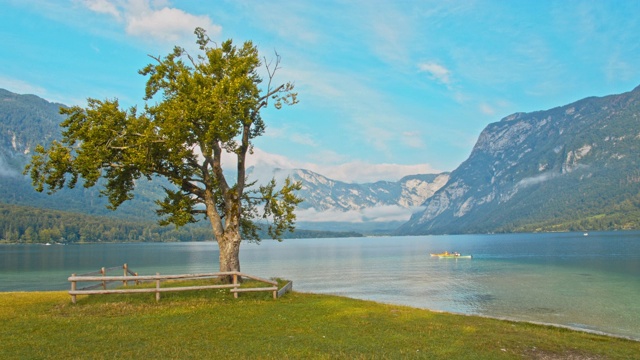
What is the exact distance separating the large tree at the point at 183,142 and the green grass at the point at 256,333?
28.9ft

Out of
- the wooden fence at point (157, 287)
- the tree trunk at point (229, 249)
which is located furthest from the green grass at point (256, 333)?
the tree trunk at point (229, 249)

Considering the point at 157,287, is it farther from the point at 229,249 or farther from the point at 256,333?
the point at 256,333

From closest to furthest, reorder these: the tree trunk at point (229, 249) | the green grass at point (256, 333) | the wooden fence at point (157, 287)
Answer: the green grass at point (256, 333), the wooden fence at point (157, 287), the tree trunk at point (229, 249)

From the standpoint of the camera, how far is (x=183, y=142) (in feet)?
107

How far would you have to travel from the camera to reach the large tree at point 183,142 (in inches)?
1243

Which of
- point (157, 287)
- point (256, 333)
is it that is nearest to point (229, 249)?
point (157, 287)

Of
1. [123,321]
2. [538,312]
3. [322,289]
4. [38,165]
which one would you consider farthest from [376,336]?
[322,289]

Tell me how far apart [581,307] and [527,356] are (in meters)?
39.3

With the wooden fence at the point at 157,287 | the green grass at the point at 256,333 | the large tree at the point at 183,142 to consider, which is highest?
the large tree at the point at 183,142

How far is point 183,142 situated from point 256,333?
17075mm

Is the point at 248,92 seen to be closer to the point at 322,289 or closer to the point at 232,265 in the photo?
the point at 232,265

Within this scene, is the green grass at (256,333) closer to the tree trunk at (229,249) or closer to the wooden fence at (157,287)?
the wooden fence at (157,287)

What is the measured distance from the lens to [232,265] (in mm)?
34031

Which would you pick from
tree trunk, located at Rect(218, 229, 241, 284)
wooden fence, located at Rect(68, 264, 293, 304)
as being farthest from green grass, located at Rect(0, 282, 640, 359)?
tree trunk, located at Rect(218, 229, 241, 284)
